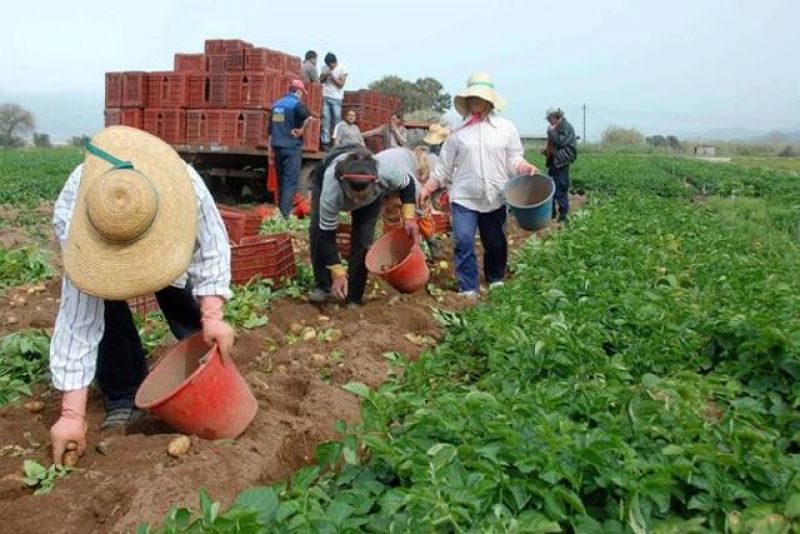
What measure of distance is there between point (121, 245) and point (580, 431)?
165cm

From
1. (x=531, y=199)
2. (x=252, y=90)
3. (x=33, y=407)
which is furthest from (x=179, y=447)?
(x=252, y=90)

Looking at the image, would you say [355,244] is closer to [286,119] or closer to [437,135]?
[286,119]

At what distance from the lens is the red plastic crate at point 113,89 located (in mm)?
12578

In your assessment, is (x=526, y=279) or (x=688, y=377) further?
(x=526, y=279)

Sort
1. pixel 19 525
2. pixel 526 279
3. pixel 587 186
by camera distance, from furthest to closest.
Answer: pixel 587 186, pixel 526 279, pixel 19 525

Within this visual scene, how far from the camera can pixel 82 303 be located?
313 cm

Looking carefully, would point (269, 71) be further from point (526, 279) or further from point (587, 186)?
point (587, 186)

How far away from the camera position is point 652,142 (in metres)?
72.4

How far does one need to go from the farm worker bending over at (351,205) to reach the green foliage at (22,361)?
6.23 feet

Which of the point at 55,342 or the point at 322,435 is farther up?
the point at 55,342

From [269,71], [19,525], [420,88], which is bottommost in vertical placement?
[19,525]

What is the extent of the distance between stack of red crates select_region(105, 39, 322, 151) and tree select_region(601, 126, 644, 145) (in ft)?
202

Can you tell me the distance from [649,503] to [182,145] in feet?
35.1

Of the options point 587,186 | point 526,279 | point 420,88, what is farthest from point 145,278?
point 420,88
